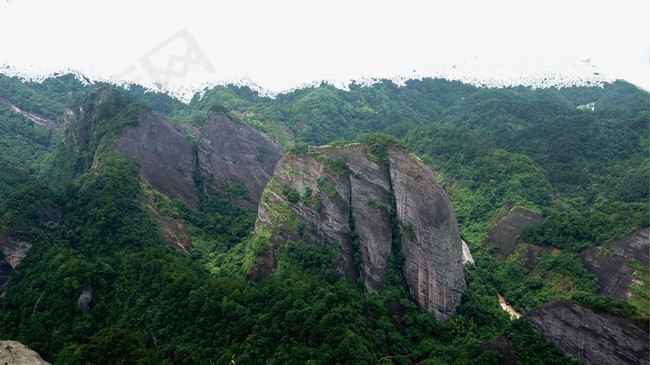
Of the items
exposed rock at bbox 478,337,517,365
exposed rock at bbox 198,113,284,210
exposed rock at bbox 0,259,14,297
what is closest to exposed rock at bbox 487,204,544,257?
exposed rock at bbox 478,337,517,365

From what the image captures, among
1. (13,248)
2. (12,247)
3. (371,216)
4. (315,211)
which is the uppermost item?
(315,211)

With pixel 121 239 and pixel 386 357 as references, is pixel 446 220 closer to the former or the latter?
pixel 386 357

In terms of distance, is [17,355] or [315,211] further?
[315,211]

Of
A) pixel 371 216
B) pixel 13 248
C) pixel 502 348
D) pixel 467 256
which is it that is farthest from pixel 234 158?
pixel 502 348

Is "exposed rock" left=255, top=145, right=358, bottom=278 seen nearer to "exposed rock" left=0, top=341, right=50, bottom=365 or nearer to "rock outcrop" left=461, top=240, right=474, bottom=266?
"rock outcrop" left=461, top=240, right=474, bottom=266

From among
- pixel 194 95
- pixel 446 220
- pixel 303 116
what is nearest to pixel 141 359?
pixel 446 220

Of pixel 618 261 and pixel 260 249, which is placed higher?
pixel 260 249

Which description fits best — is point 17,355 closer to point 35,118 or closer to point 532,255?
point 532,255
